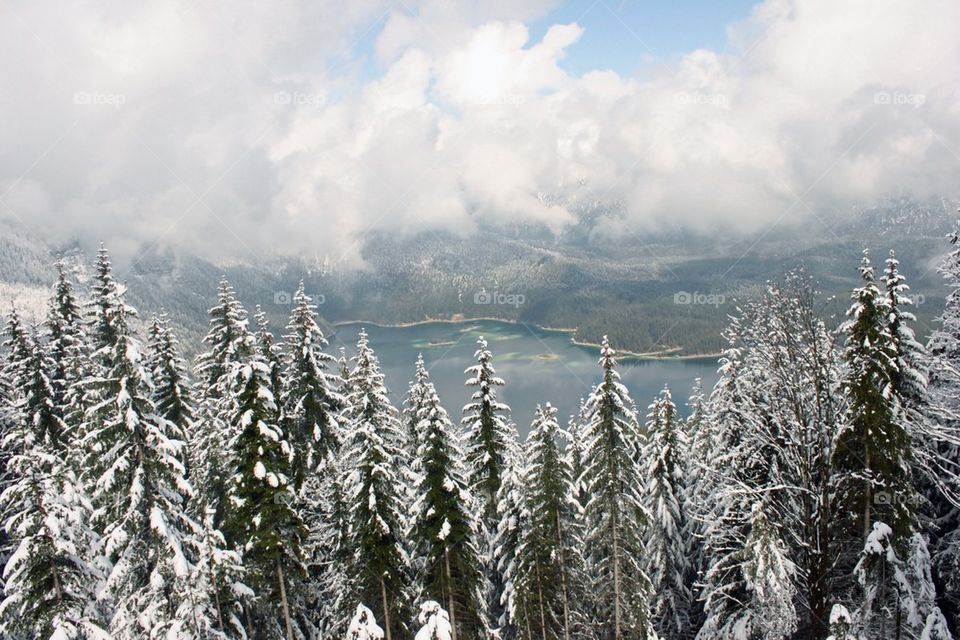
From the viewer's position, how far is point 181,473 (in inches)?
668

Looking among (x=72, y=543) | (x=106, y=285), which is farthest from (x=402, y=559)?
(x=106, y=285)

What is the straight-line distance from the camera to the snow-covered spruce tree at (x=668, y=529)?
28.7 meters

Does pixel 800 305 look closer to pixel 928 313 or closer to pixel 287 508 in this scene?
pixel 287 508

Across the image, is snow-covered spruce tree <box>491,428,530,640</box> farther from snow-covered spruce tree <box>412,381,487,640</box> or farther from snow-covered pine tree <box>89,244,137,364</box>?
snow-covered pine tree <box>89,244,137,364</box>

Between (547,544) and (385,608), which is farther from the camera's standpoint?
(547,544)

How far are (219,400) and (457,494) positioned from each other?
11.8m

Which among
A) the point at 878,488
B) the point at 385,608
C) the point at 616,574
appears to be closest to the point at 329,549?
the point at 385,608

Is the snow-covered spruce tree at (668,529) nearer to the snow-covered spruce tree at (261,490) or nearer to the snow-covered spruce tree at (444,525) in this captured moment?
the snow-covered spruce tree at (444,525)

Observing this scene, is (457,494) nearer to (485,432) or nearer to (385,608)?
(485,432)

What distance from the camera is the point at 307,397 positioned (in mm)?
24219

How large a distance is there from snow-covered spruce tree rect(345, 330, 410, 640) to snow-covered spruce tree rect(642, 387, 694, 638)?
1392 cm

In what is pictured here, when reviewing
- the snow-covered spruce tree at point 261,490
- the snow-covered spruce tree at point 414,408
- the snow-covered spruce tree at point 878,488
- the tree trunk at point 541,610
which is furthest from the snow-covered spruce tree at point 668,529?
the snow-covered spruce tree at point 261,490

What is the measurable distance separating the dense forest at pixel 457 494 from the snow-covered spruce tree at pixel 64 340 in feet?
0.59

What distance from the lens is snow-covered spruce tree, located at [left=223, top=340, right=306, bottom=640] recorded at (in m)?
18.1
